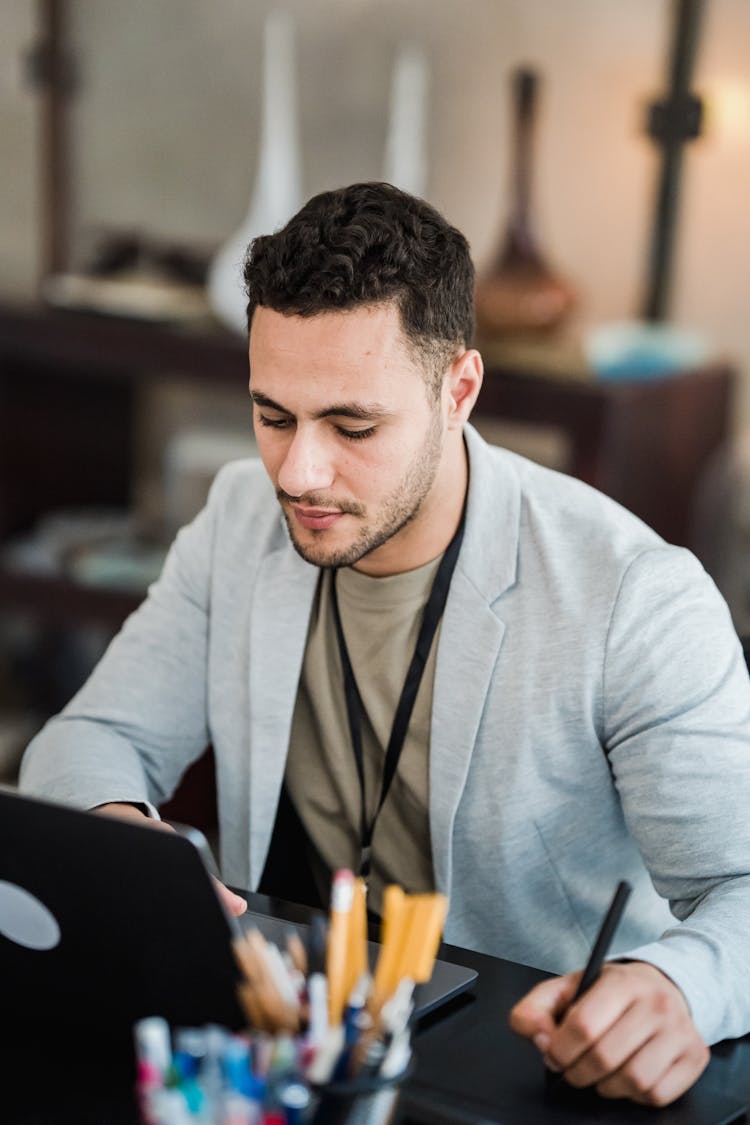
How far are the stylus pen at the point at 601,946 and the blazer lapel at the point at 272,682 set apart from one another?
0.57 m

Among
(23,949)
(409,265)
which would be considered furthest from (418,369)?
(23,949)

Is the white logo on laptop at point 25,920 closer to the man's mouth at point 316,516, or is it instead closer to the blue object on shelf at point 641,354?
the man's mouth at point 316,516

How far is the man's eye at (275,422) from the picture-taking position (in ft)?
4.56

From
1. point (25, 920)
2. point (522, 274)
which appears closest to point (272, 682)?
point (25, 920)

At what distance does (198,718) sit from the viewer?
1.66m

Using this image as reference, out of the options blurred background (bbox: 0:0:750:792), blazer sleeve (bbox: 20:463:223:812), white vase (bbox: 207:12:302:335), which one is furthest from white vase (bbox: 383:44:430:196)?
blazer sleeve (bbox: 20:463:223:812)

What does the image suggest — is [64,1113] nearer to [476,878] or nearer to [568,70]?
[476,878]

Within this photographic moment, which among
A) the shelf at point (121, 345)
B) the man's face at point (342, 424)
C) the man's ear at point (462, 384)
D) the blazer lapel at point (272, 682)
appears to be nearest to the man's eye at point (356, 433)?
the man's face at point (342, 424)

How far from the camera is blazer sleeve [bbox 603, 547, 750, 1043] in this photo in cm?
128

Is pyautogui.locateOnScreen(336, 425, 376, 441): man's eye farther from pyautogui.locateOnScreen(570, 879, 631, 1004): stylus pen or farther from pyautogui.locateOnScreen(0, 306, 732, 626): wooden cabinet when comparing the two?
pyautogui.locateOnScreen(0, 306, 732, 626): wooden cabinet

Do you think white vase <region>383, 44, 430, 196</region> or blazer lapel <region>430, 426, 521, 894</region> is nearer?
blazer lapel <region>430, 426, 521, 894</region>

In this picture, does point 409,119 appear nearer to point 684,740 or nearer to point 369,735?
point 369,735

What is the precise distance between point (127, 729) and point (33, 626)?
7.97ft

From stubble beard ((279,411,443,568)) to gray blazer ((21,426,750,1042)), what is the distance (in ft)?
0.30
